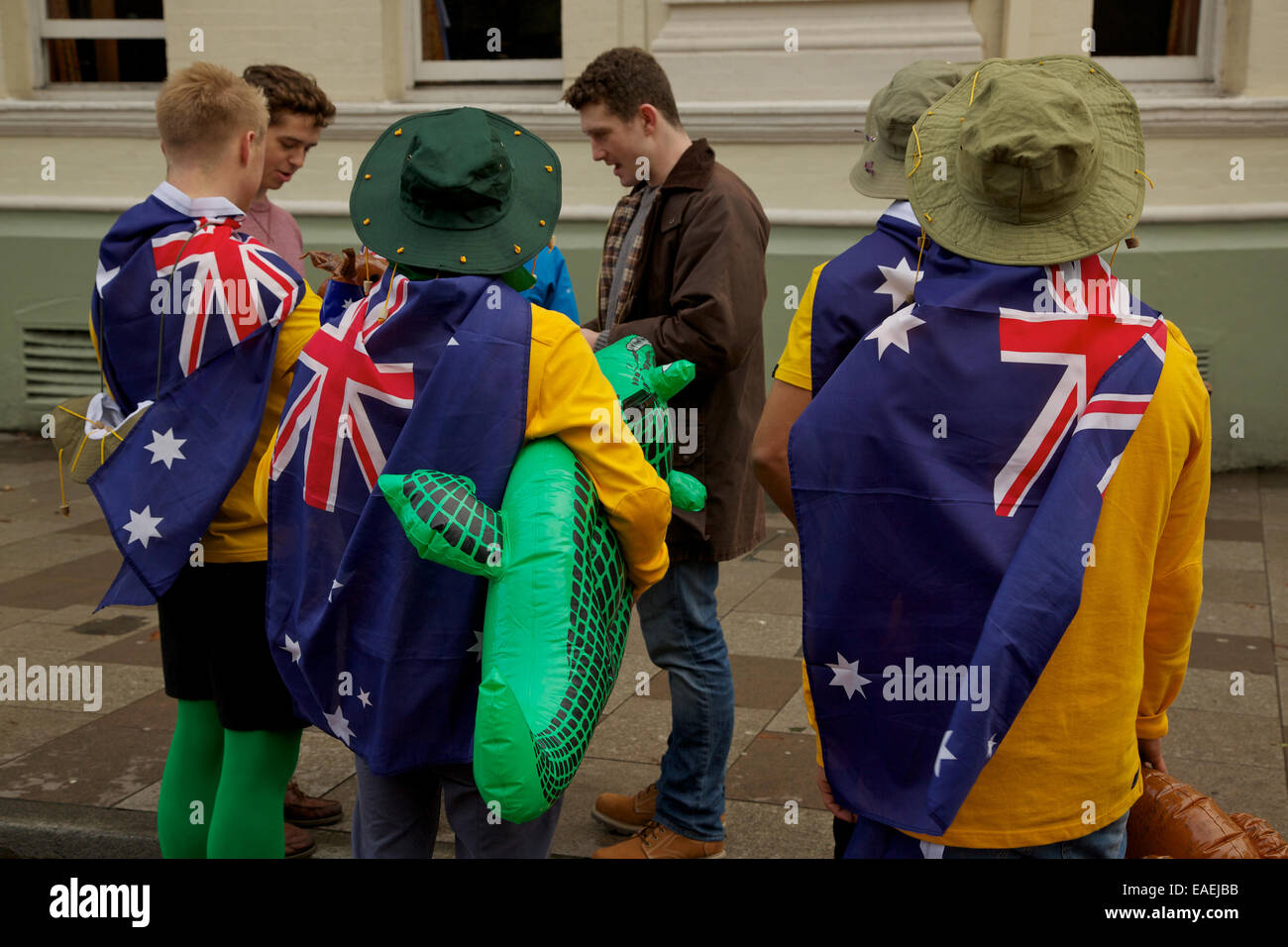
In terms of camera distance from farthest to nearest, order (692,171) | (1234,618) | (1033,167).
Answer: (1234,618) → (692,171) → (1033,167)

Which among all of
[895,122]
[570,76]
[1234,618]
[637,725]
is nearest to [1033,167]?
[895,122]

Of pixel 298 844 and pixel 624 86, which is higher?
pixel 624 86

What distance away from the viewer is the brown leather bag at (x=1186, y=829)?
2174 mm

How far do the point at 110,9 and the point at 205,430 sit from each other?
27.8ft

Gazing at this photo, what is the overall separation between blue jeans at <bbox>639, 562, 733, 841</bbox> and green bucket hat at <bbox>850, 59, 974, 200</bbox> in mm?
1280

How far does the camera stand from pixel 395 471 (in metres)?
2.32

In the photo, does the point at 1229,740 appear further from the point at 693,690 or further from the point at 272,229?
the point at 272,229

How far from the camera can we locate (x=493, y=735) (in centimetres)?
193

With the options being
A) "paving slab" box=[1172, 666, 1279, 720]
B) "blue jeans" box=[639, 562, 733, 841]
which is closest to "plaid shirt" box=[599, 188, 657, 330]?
"blue jeans" box=[639, 562, 733, 841]

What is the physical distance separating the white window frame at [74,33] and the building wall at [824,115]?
2.34 ft

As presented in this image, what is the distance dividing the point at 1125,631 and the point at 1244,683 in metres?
3.58

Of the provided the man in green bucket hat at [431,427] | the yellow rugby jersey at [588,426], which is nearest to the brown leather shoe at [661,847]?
the man in green bucket hat at [431,427]

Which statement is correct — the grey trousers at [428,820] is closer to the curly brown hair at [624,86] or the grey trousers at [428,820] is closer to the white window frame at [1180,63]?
the curly brown hair at [624,86]

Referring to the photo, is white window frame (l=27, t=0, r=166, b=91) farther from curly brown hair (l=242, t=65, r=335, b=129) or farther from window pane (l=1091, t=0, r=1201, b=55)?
window pane (l=1091, t=0, r=1201, b=55)
